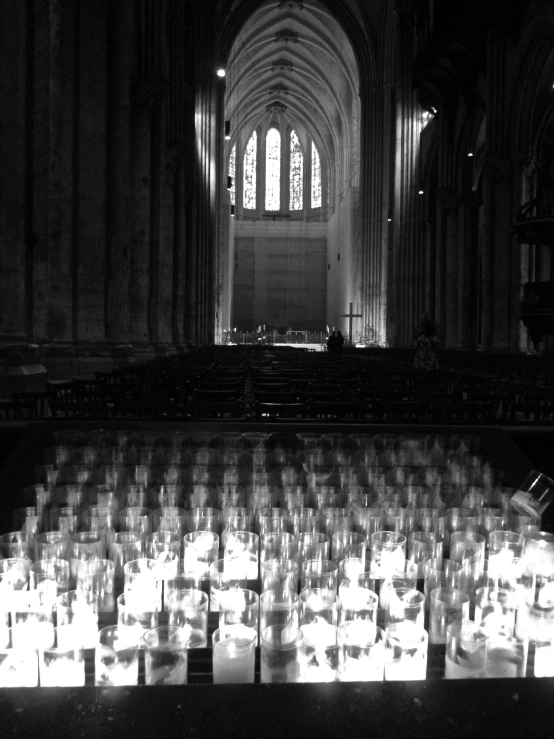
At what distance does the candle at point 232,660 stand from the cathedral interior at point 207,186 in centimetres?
42

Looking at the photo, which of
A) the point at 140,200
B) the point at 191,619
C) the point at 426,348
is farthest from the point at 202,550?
the point at 140,200

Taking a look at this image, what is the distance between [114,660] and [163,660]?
96mm

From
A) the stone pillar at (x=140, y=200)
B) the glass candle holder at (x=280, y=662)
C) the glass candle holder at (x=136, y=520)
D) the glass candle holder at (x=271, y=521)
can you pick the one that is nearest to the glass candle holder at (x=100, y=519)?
the glass candle holder at (x=136, y=520)

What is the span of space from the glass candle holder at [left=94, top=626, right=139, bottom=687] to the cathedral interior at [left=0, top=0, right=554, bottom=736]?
464mm

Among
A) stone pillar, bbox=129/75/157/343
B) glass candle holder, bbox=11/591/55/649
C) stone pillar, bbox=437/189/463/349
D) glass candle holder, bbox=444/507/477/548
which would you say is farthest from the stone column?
glass candle holder, bbox=11/591/55/649

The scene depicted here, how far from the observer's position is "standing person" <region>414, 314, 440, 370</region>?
44.5 feet

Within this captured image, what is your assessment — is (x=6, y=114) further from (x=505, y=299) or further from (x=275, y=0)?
(x=275, y=0)

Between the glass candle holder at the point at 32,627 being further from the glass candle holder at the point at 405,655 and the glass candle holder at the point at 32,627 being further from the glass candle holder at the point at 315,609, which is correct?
the glass candle holder at the point at 405,655

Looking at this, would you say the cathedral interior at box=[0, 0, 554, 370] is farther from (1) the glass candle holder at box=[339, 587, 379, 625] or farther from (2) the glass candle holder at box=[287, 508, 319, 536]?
(1) the glass candle holder at box=[339, 587, 379, 625]

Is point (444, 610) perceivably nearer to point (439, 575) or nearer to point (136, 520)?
point (439, 575)

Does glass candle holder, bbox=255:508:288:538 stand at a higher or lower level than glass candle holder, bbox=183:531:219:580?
higher

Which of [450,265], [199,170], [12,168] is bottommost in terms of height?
[12,168]

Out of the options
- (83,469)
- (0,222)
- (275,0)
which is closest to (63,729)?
(83,469)

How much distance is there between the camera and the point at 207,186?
35875 millimetres
